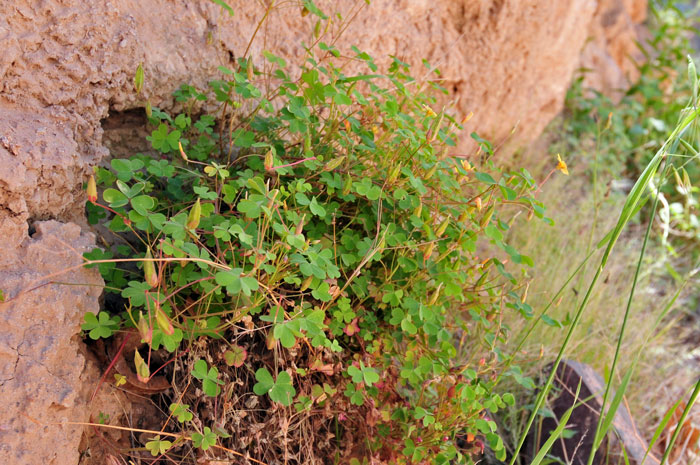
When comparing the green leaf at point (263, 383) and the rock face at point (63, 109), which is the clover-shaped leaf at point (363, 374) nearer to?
the green leaf at point (263, 383)

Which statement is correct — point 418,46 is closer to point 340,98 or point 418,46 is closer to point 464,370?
point 340,98

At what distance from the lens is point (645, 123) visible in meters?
5.55

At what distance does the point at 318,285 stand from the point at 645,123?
4.90 metres

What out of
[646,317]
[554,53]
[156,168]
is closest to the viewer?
[156,168]

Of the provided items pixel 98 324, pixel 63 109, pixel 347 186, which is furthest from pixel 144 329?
pixel 63 109

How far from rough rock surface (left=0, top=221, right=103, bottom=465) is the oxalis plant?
0.07 m

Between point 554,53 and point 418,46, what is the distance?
1.41 metres

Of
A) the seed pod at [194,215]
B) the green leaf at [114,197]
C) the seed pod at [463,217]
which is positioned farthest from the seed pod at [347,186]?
the green leaf at [114,197]

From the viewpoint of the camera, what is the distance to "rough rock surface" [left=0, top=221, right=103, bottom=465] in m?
1.51

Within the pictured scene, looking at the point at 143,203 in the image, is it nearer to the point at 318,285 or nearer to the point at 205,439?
the point at 318,285

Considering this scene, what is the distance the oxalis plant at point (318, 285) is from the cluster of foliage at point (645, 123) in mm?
3057

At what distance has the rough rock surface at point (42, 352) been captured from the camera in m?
1.51

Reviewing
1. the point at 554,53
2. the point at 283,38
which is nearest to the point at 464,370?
the point at 283,38

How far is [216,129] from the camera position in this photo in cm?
229
